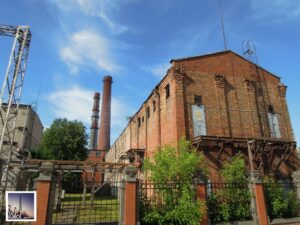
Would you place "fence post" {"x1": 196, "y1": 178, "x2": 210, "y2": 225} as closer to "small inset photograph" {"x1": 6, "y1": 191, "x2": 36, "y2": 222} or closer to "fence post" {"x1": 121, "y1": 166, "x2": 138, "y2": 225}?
"fence post" {"x1": 121, "y1": 166, "x2": 138, "y2": 225}

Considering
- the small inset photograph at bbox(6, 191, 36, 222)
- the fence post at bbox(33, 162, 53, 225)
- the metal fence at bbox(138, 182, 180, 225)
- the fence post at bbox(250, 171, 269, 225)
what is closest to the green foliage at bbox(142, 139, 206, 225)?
the metal fence at bbox(138, 182, 180, 225)

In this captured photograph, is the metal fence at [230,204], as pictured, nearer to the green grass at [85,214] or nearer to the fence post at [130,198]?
the fence post at [130,198]

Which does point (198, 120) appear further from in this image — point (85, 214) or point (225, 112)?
A: point (85, 214)

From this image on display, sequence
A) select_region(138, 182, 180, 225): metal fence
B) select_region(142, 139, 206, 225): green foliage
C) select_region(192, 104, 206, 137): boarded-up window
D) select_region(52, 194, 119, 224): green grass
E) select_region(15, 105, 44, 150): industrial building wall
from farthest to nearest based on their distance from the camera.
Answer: select_region(15, 105, 44, 150): industrial building wall < select_region(192, 104, 206, 137): boarded-up window < select_region(52, 194, 119, 224): green grass < select_region(138, 182, 180, 225): metal fence < select_region(142, 139, 206, 225): green foliage

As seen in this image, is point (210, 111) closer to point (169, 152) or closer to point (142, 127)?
point (169, 152)

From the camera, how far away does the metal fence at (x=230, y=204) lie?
1188cm

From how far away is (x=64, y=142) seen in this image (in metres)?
27.6

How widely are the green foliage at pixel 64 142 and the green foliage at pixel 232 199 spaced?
757 inches

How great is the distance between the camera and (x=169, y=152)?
12.1 m

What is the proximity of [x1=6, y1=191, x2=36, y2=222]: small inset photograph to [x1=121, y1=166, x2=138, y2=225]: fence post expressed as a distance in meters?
6.13

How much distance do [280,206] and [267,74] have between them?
11.3 meters

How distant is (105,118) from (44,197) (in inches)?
1499

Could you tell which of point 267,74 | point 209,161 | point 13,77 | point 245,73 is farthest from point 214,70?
point 13,77

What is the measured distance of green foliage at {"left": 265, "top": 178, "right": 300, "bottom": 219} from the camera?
42.1 ft
